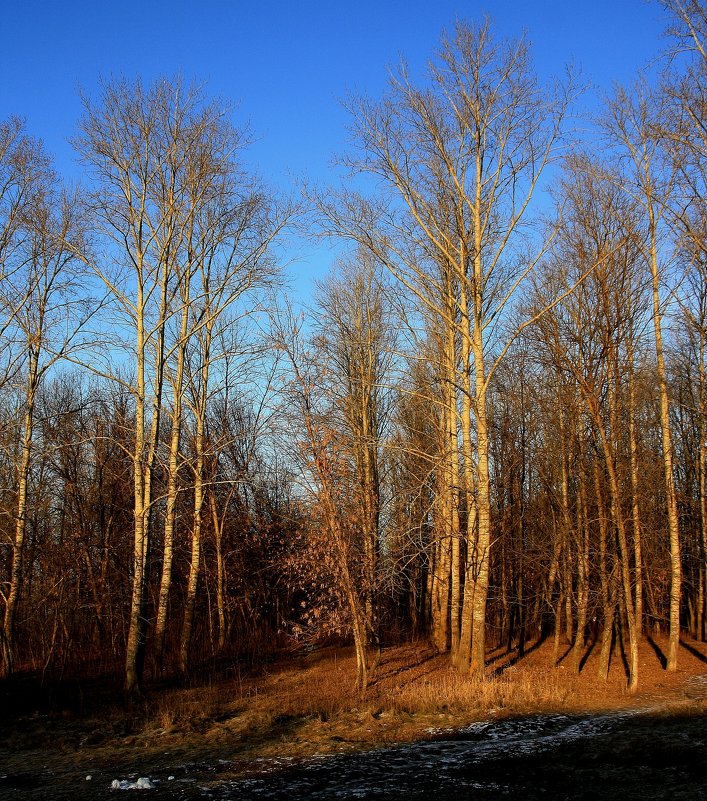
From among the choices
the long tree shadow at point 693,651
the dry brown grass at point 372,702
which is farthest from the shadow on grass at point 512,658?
the long tree shadow at point 693,651

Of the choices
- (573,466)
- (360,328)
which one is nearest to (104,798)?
(573,466)

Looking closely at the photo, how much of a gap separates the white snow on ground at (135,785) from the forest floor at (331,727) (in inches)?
4.1

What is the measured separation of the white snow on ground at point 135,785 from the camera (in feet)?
→ 22.5

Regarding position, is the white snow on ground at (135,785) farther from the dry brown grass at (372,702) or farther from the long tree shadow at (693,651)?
the long tree shadow at (693,651)

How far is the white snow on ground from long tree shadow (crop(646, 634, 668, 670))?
11.6 m

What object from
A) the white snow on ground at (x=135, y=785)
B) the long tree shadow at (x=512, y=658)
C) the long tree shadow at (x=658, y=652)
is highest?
the white snow on ground at (x=135, y=785)

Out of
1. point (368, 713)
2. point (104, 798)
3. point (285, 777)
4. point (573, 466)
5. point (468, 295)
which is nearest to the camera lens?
point (104, 798)

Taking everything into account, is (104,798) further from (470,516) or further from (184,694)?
(470,516)

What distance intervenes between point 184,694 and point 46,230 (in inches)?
406

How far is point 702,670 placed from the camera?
14.0m

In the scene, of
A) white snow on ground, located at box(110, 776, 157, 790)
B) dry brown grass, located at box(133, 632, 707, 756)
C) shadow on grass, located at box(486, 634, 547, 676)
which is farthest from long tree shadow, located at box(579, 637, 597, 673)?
white snow on ground, located at box(110, 776, 157, 790)

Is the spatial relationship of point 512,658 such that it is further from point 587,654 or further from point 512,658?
point 587,654

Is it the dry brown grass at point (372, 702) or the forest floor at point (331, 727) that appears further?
the dry brown grass at point (372, 702)

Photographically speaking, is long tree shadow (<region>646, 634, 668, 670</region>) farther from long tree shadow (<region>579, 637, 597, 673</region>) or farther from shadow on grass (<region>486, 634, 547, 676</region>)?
shadow on grass (<region>486, 634, 547, 676</region>)
